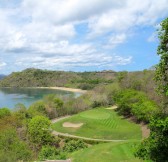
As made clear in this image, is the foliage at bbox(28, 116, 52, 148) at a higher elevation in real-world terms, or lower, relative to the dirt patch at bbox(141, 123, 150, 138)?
higher

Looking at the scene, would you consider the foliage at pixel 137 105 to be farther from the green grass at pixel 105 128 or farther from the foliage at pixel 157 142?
the foliage at pixel 157 142

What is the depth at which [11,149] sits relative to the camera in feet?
95.1

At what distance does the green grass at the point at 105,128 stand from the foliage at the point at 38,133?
867cm

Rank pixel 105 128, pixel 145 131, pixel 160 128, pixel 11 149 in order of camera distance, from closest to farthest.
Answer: pixel 160 128, pixel 11 149, pixel 145 131, pixel 105 128

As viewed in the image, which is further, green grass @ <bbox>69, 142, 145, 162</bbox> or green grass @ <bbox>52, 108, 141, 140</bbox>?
green grass @ <bbox>52, 108, 141, 140</bbox>

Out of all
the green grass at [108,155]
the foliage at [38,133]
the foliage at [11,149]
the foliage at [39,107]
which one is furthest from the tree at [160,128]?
the foliage at [39,107]

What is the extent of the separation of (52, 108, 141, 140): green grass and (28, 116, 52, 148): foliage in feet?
28.4

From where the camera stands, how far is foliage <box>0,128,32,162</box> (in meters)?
24.2

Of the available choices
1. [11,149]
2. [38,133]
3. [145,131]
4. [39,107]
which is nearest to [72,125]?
[39,107]

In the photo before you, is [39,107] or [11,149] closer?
[11,149]

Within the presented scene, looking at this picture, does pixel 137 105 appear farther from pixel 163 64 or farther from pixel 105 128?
pixel 163 64

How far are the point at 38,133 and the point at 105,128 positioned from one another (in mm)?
14642

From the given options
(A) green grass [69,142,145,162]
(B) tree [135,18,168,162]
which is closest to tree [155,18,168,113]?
(B) tree [135,18,168,162]

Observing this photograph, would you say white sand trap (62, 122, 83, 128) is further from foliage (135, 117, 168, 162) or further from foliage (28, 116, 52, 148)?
foliage (135, 117, 168, 162)
